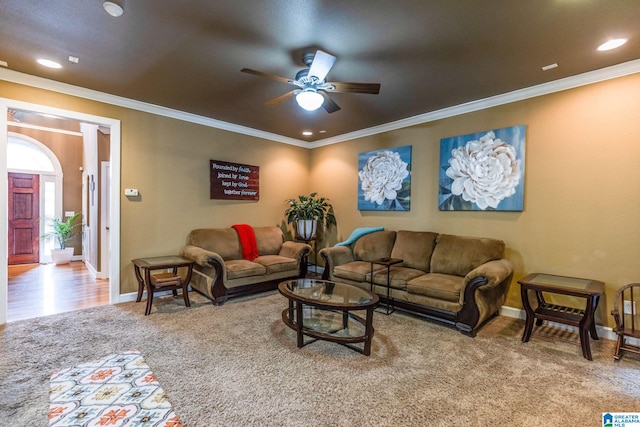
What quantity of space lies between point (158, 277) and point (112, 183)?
1398mm

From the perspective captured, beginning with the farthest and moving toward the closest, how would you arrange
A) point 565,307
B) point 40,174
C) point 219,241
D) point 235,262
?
point 40,174 → point 219,241 → point 235,262 → point 565,307

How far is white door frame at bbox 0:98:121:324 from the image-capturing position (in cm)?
311

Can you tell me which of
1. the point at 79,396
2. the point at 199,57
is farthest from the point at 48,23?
the point at 79,396

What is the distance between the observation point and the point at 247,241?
4.73 meters

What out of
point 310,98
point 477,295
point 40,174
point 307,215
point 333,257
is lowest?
point 477,295

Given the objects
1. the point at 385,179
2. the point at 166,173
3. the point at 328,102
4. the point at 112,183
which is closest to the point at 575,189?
the point at 385,179

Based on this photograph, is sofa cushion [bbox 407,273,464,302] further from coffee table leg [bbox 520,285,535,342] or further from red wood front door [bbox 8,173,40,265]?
red wood front door [bbox 8,173,40,265]

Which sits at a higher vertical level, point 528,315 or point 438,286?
point 438,286

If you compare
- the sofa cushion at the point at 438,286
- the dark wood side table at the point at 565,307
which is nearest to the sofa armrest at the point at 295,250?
the sofa cushion at the point at 438,286

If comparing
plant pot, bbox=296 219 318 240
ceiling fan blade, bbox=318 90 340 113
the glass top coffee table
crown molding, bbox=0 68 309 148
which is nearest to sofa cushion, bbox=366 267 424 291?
the glass top coffee table

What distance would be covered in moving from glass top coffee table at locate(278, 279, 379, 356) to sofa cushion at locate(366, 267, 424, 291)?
65 cm

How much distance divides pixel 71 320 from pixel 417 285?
383 centimetres

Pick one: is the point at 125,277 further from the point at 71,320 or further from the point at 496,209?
the point at 496,209

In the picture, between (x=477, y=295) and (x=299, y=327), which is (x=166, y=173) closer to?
(x=299, y=327)
